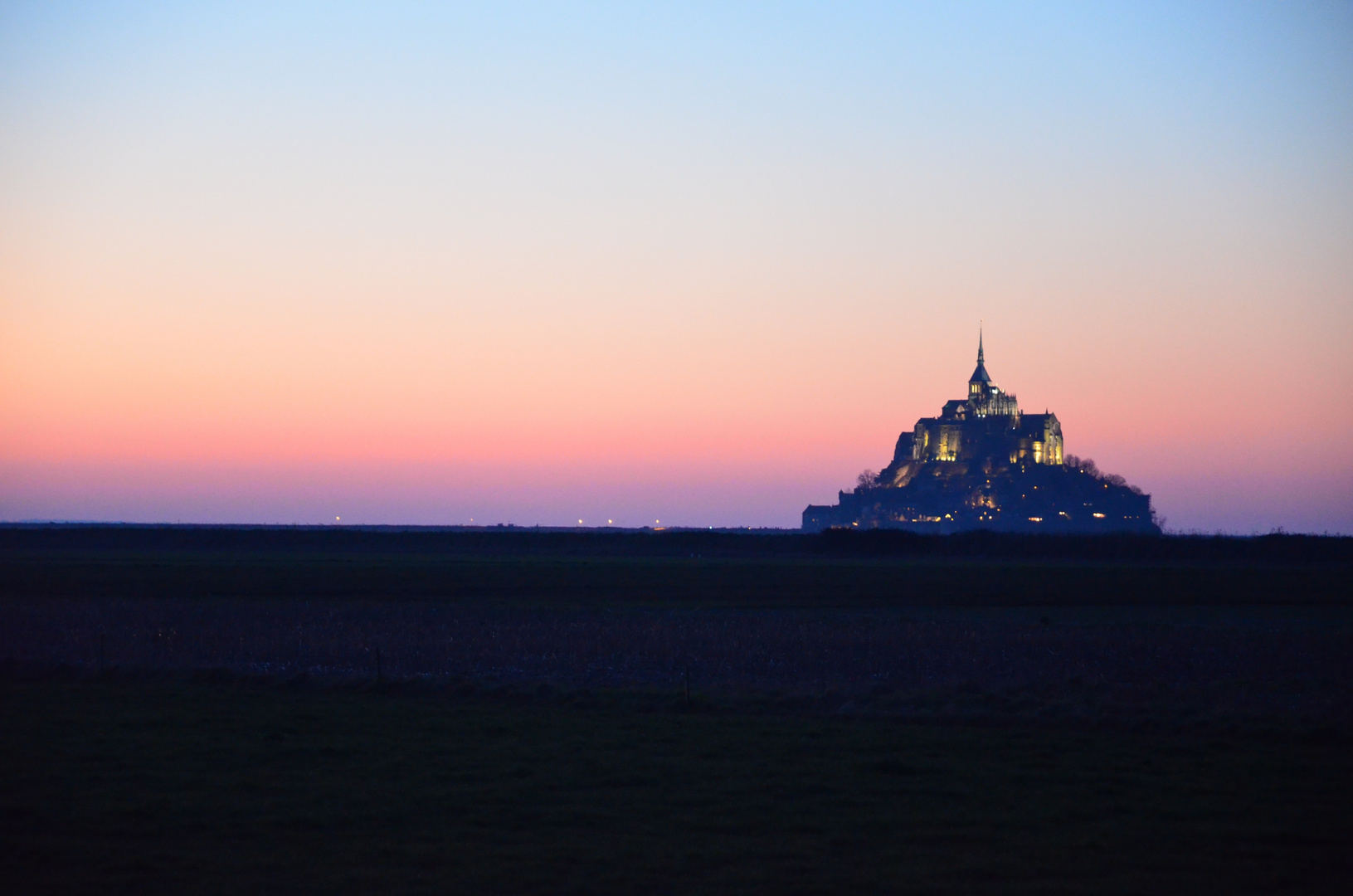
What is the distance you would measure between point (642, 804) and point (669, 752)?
10.4 feet

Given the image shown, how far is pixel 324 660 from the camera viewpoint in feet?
97.7

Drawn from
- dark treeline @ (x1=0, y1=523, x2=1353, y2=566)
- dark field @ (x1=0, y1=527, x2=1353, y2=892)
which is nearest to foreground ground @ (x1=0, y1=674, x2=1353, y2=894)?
dark field @ (x1=0, y1=527, x2=1353, y2=892)

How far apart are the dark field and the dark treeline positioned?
239ft

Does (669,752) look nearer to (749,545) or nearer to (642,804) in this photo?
(642,804)

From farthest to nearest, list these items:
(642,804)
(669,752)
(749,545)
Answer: (749,545), (669,752), (642,804)

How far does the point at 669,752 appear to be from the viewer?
1805 centimetres

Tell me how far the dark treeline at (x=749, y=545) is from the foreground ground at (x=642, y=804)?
319ft

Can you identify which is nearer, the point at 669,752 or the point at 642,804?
the point at 642,804

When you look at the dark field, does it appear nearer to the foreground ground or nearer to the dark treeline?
the foreground ground

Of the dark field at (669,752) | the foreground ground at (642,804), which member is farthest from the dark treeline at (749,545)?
the foreground ground at (642,804)

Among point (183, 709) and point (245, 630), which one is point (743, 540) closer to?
point (245, 630)

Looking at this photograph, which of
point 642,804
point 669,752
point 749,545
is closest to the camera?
point 642,804

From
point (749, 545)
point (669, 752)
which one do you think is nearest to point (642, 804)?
point (669, 752)

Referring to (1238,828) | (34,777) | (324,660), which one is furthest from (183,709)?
(1238,828)
